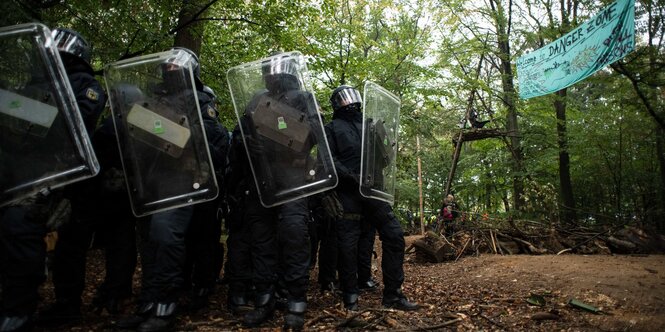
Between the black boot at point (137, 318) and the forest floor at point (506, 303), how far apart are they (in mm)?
121

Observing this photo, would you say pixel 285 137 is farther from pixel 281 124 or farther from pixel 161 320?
pixel 161 320

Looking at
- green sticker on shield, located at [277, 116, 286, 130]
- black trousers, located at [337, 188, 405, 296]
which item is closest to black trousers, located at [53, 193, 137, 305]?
green sticker on shield, located at [277, 116, 286, 130]

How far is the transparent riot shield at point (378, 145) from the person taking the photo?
11.3 ft

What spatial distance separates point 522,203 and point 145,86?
11068 millimetres

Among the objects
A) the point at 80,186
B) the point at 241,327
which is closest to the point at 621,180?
the point at 241,327

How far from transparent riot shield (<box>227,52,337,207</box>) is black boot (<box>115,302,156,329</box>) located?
1016 millimetres

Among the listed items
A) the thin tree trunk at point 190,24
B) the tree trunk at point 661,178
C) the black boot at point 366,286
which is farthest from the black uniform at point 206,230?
the tree trunk at point 661,178

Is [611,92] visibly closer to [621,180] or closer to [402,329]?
[621,180]

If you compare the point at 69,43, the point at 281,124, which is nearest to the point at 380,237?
the point at 281,124

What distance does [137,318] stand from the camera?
2.70 m

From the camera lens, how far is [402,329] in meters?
2.76

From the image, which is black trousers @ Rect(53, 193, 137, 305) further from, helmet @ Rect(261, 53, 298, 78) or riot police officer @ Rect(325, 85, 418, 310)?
riot police officer @ Rect(325, 85, 418, 310)

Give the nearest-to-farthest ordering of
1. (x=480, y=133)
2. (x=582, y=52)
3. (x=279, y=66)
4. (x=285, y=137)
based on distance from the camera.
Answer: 1. (x=285, y=137)
2. (x=279, y=66)
3. (x=582, y=52)
4. (x=480, y=133)

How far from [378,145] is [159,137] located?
5.85 ft
